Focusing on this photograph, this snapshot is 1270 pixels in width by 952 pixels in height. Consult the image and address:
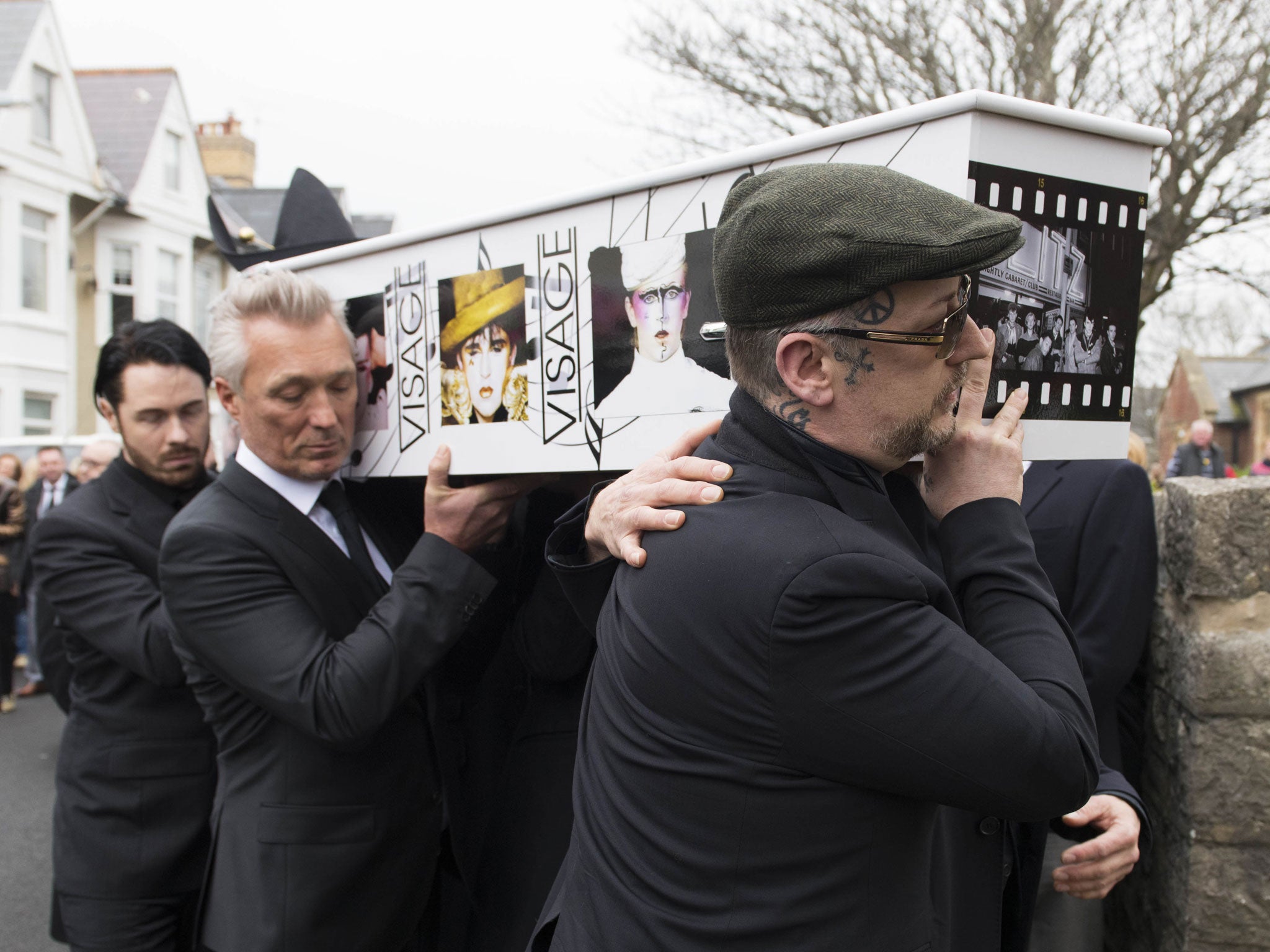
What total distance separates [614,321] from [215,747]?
1.68m

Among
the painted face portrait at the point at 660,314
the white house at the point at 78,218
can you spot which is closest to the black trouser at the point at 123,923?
the painted face portrait at the point at 660,314

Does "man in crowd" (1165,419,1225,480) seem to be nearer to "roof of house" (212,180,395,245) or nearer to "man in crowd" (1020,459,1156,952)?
"man in crowd" (1020,459,1156,952)

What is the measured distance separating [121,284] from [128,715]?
76.3 ft

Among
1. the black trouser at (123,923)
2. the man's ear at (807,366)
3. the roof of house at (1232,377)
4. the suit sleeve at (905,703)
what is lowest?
the black trouser at (123,923)

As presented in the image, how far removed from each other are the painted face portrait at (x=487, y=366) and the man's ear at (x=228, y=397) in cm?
52

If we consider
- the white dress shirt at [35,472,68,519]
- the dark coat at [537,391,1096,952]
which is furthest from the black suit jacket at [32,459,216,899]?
the white dress shirt at [35,472,68,519]

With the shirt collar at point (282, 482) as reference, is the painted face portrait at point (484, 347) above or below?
above

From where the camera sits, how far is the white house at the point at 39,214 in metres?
19.2

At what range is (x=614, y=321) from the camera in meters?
1.89

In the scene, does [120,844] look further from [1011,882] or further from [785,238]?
[785,238]

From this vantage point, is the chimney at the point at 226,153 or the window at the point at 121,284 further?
the chimney at the point at 226,153

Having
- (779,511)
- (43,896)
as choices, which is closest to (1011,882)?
(779,511)

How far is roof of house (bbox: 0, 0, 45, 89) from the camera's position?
1984cm

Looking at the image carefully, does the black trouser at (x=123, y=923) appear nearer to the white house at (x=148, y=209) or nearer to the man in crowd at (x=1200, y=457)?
the man in crowd at (x=1200, y=457)
